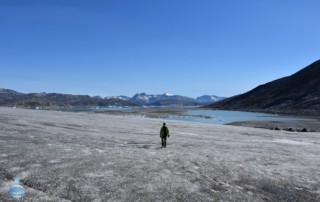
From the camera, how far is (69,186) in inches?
567

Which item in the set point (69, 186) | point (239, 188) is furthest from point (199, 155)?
point (69, 186)

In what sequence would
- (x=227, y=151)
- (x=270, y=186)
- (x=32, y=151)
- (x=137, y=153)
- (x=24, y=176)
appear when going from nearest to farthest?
1. (x=24, y=176)
2. (x=270, y=186)
3. (x=32, y=151)
4. (x=137, y=153)
5. (x=227, y=151)

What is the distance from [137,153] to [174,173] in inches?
237

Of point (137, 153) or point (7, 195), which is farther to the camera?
point (137, 153)

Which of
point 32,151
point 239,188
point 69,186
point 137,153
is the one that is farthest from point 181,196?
point 32,151

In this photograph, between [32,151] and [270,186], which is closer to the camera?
[270,186]

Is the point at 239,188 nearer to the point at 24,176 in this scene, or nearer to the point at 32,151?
the point at 24,176

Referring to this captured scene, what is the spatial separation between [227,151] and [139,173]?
12.1 meters

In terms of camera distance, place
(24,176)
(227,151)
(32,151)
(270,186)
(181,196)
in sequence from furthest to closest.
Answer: (227,151)
(32,151)
(270,186)
(24,176)
(181,196)

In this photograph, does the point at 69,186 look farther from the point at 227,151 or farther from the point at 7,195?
the point at 227,151

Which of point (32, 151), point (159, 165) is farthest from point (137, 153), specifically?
point (32, 151)

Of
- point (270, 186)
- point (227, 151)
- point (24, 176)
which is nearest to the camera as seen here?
point (24, 176)

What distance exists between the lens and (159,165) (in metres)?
19.6

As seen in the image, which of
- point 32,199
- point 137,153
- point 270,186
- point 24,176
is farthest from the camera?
point 137,153
